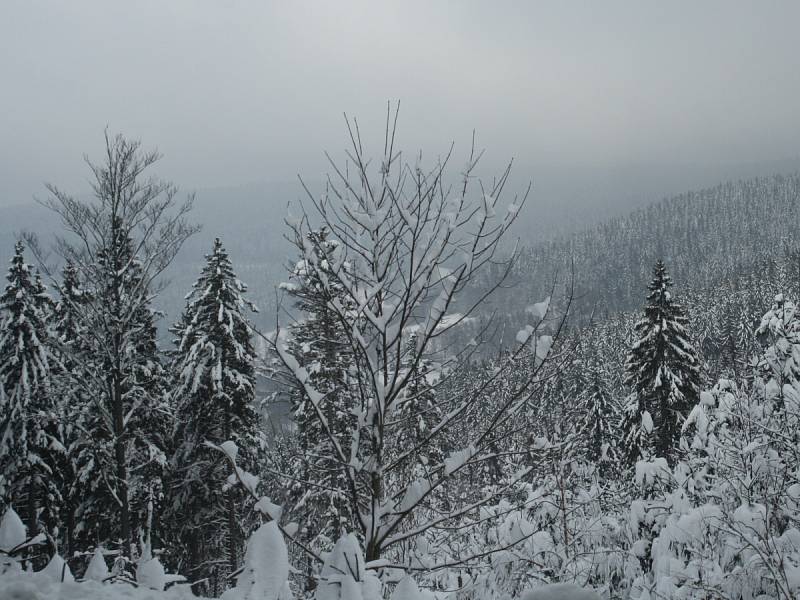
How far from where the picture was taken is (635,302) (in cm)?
14262

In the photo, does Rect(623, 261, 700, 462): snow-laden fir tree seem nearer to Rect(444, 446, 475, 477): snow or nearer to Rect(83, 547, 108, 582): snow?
Rect(444, 446, 475, 477): snow

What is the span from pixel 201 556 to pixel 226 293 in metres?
9.28

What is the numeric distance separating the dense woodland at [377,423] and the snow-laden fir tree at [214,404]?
0.09 m

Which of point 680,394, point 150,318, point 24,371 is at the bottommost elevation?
point 680,394

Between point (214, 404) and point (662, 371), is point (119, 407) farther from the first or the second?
point (662, 371)

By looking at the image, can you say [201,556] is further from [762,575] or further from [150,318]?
[762,575]

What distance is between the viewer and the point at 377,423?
12.0 feet

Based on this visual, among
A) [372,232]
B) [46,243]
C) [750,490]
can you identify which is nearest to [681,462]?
[750,490]

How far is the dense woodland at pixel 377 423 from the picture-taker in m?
3.55

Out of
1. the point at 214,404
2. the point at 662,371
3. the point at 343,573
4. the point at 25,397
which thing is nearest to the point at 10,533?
the point at 343,573

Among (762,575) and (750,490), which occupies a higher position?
(750,490)

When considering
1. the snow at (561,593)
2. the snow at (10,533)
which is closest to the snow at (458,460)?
the snow at (561,593)

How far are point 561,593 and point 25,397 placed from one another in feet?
54.6

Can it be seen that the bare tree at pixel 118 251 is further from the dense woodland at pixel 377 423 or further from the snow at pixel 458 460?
the snow at pixel 458 460
